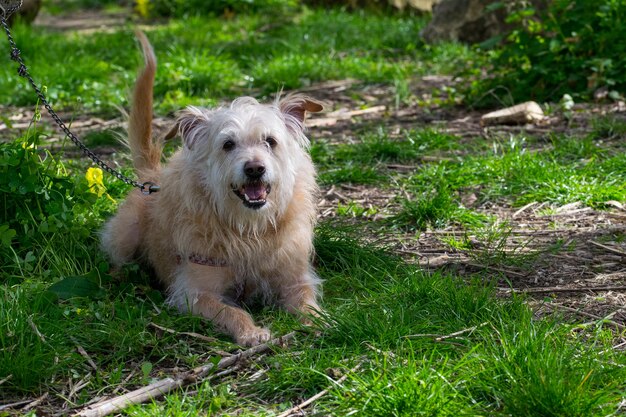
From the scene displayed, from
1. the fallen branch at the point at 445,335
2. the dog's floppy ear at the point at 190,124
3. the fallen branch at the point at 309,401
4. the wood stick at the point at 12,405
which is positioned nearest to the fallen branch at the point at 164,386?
the wood stick at the point at 12,405

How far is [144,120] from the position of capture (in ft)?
16.2

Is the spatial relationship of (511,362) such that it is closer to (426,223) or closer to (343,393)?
(343,393)

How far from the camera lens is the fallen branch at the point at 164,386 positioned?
3150 millimetres

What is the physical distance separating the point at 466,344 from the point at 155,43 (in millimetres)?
7775

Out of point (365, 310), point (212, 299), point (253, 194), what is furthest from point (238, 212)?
point (365, 310)

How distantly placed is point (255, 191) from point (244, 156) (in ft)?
0.57

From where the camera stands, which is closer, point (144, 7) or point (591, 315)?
point (591, 315)

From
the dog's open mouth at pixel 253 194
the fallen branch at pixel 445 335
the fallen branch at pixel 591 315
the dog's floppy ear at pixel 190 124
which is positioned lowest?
the fallen branch at pixel 591 315

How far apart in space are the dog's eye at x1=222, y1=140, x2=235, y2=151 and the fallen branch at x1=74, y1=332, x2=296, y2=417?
3.17 feet

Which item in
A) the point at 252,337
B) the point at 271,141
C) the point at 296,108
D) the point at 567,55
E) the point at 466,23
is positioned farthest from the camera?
the point at 466,23

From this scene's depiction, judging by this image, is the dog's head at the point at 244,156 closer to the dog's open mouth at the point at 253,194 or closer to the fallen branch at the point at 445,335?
the dog's open mouth at the point at 253,194

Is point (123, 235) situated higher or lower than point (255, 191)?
lower

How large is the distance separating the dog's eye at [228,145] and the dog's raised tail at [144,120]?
800mm

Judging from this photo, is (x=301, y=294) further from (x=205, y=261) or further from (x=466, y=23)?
(x=466, y=23)
